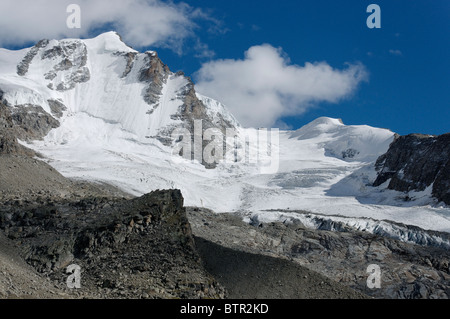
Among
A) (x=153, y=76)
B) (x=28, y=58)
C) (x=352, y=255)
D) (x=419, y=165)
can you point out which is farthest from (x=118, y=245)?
(x=28, y=58)

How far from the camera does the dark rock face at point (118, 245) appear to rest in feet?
76.9

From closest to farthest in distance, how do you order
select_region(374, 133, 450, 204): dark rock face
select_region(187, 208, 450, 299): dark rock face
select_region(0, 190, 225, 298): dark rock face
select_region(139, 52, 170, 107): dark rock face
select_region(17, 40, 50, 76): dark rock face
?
select_region(0, 190, 225, 298): dark rock face, select_region(187, 208, 450, 299): dark rock face, select_region(374, 133, 450, 204): dark rock face, select_region(17, 40, 50, 76): dark rock face, select_region(139, 52, 170, 107): dark rock face

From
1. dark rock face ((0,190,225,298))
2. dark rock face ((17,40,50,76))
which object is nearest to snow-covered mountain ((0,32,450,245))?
dark rock face ((17,40,50,76))

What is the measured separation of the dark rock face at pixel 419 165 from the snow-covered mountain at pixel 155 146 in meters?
2.85

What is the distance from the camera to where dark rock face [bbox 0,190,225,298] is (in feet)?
76.9

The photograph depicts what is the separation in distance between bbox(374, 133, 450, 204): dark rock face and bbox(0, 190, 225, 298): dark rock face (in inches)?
2921

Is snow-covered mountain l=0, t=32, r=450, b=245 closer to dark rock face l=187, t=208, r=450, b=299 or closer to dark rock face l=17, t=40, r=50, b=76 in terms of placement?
dark rock face l=17, t=40, r=50, b=76

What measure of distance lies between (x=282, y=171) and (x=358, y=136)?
71.5m

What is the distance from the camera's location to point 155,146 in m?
147

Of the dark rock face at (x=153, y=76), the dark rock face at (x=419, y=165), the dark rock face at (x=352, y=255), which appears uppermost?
the dark rock face at (x=153, y=76)

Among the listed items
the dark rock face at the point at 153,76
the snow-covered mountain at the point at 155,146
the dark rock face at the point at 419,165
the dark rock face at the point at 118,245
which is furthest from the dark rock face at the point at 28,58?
the dark rock face at the point at 118,245

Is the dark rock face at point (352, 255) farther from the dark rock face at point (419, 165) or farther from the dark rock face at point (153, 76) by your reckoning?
the dark rock face at point (153, 76)

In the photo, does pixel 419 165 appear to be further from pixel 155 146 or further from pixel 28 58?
pixel 28 58
